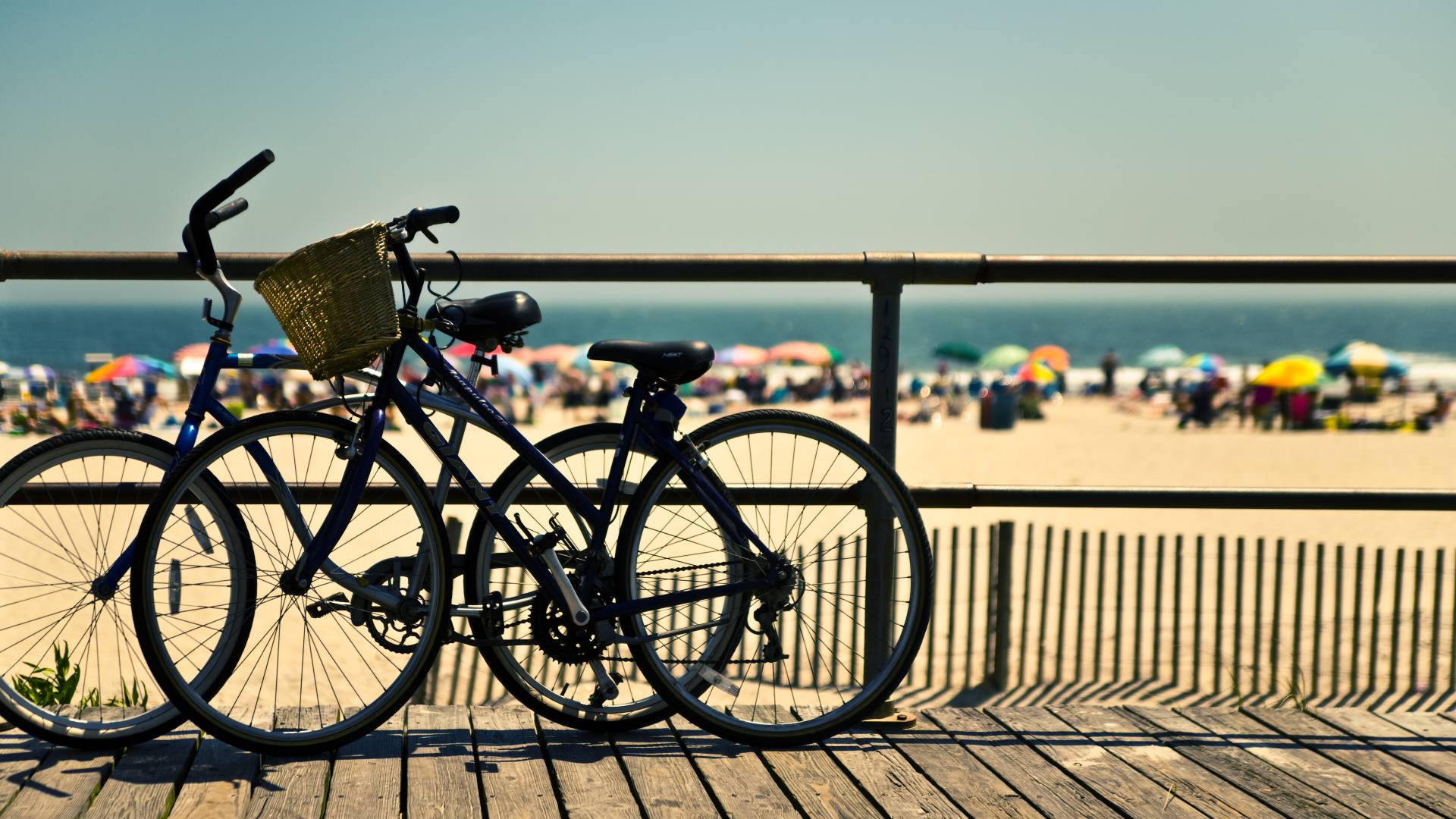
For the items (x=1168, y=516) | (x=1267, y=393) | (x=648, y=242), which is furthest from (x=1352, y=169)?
(x=1168, y=516)

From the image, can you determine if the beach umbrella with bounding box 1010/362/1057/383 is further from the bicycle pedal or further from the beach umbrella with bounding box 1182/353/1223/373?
the bicycle pedal

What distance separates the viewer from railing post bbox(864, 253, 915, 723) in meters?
3.09

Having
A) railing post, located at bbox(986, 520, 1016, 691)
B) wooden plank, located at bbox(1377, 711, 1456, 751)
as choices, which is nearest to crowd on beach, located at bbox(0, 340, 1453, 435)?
railing post, located at bbox(986, 520, 1016, 691)

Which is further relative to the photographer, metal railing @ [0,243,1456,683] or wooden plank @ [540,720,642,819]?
metal railing @ [0,243,1456,683]

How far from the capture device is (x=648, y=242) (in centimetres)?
14838

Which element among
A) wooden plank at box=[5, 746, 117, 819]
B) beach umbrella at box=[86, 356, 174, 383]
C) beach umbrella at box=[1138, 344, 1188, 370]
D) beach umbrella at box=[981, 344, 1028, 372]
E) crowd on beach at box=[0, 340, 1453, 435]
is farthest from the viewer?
beach umbrella at box=[1138, 344, 1188, 370]

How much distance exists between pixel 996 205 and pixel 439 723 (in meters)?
154

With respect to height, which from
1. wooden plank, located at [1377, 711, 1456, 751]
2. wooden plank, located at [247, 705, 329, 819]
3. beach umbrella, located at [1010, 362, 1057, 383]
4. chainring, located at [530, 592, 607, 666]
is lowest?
beach umbrella, located at [1010, 362, 1057, 383]

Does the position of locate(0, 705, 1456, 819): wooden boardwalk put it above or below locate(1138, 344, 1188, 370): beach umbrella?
above

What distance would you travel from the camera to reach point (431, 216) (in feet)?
8.80

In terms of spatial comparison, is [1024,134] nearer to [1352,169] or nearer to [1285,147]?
[1285,147]

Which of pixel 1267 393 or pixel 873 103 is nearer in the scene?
pixel 1267 393

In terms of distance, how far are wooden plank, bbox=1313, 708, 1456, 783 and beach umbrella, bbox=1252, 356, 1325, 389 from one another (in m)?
32.2

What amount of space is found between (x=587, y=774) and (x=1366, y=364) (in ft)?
124
